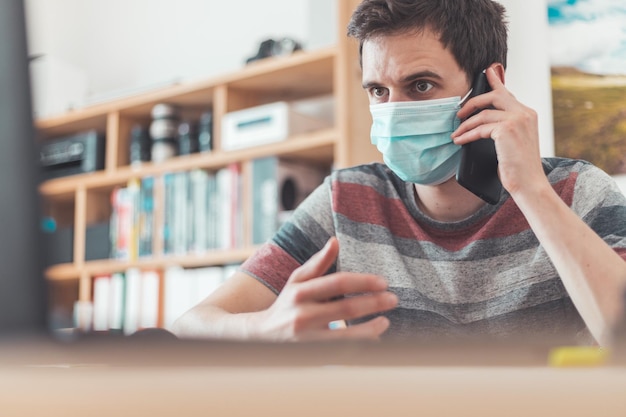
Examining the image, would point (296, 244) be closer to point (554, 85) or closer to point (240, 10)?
point (554, 85)

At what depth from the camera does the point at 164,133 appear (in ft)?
8.12

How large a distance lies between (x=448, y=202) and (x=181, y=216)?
1637 mm

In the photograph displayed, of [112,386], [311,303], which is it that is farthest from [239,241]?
[112,386]

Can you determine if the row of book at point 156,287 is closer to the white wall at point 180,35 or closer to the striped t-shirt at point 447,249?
the white wall at point 180,35

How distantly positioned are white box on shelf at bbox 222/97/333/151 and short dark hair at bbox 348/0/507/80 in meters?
1.40

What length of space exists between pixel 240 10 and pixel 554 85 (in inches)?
89.4

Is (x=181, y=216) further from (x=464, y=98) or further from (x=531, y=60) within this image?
(x=531, y=60)

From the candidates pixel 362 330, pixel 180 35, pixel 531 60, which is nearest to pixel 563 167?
pixel 531 60

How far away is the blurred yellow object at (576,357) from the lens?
0.14m

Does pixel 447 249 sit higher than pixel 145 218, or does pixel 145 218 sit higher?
pixel 145 218

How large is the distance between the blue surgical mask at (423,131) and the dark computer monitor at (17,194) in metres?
0.58

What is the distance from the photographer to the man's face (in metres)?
0.71

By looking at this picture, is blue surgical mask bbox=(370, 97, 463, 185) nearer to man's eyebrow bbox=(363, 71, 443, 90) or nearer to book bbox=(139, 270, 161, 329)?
man's eyebrow bbox=(363, 71, 443, 90)

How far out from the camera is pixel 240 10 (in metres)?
2.62
